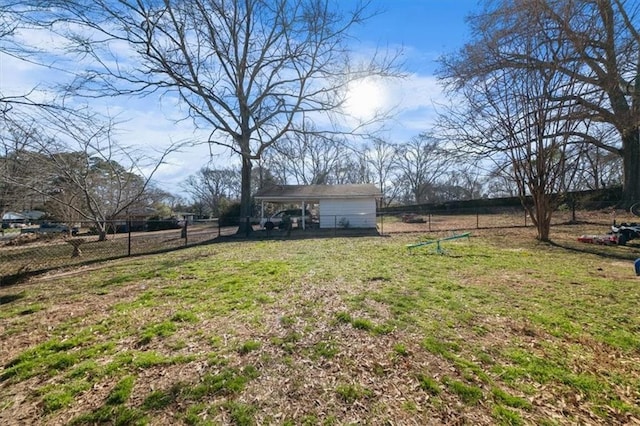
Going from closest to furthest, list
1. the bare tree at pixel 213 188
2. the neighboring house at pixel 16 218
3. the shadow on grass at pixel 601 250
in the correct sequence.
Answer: the neighboring house at pixel 16 218 → the shadow on grass at pixel 601 250 → the bare tree at pixel 213 188

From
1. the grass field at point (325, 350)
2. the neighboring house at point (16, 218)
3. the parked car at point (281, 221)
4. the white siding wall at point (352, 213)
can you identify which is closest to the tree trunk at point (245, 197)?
the parked car at point (281, 221)

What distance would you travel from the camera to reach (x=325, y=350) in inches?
117

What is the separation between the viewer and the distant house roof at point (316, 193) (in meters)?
18.6

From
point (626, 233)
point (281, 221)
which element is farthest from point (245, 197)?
point (626, 233)

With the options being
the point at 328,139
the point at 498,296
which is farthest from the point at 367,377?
the point at 328,139

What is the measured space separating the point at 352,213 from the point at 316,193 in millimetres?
2774

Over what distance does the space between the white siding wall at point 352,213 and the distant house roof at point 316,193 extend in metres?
0.48

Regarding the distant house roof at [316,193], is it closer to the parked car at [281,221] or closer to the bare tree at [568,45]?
the parked car at [281,221]

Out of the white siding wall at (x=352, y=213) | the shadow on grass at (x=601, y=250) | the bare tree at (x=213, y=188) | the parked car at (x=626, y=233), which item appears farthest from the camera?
the bare tree at (x=213, y=188)

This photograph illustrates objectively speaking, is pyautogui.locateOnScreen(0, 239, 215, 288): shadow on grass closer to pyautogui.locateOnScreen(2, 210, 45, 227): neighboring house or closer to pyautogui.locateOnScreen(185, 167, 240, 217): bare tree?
pyautogui.locateOnScreen(2, 210, 45, 227): neighboring house

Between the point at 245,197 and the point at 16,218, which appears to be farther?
the point at 16,218

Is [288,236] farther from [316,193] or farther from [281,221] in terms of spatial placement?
[316,193]

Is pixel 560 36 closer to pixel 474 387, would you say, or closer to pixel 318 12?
pixel 318 12

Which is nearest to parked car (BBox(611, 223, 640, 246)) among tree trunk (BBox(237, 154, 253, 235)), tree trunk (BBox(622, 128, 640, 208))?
tree trunk (BBox(622, 128, 640, 208))
